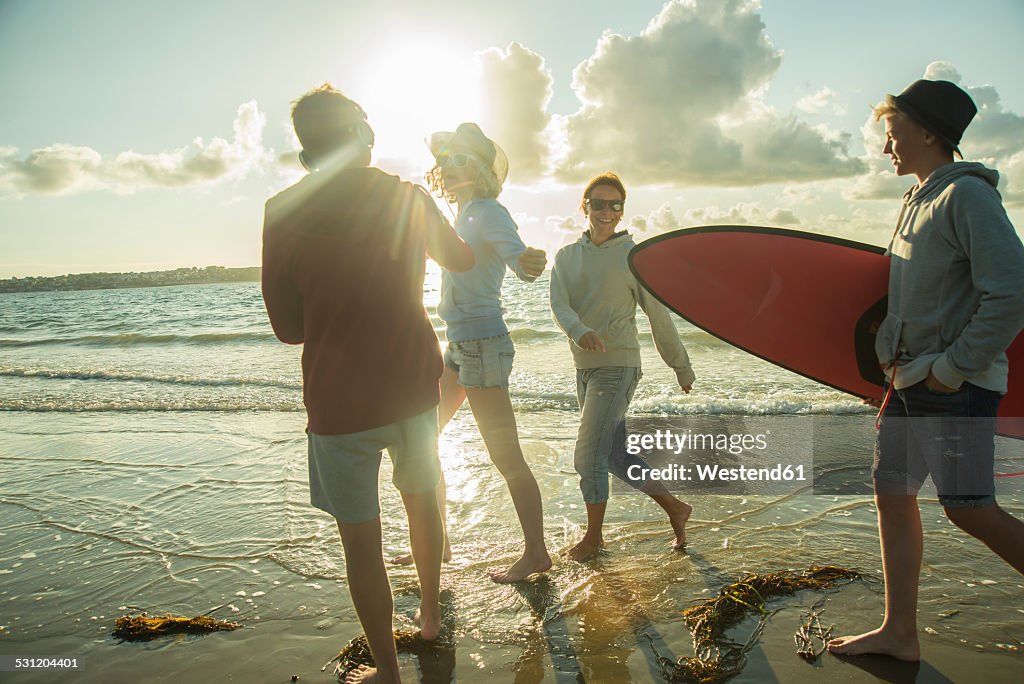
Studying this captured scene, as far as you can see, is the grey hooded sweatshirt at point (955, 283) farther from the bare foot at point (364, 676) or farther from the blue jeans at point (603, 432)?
the bare foot at point (364, 676)

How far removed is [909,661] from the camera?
7.45ft

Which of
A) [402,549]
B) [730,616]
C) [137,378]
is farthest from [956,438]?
[137,378]

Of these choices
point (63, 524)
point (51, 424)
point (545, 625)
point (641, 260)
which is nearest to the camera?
point (545, 625)

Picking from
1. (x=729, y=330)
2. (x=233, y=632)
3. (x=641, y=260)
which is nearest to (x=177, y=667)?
(x=233, y=632)

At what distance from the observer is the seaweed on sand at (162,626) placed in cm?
269

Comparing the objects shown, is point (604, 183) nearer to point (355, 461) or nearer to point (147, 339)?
point (355, 461)

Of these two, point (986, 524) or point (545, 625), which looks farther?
point (545, 625)

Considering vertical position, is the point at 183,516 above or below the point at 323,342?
below

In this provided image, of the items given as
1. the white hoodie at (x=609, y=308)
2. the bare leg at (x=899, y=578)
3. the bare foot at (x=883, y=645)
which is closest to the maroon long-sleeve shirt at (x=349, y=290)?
the white hoodie at (x=609, y=308)

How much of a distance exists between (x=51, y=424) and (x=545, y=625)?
7.10 meters

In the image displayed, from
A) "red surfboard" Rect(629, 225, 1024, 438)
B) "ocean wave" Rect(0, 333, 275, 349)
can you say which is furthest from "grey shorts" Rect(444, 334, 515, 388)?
"ocean wave" Rect(0, 333, 275, 349)

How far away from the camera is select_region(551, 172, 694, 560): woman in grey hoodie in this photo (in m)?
3.18

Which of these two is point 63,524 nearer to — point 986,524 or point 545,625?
point 545,625

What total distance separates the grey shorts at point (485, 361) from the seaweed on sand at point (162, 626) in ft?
4.97
